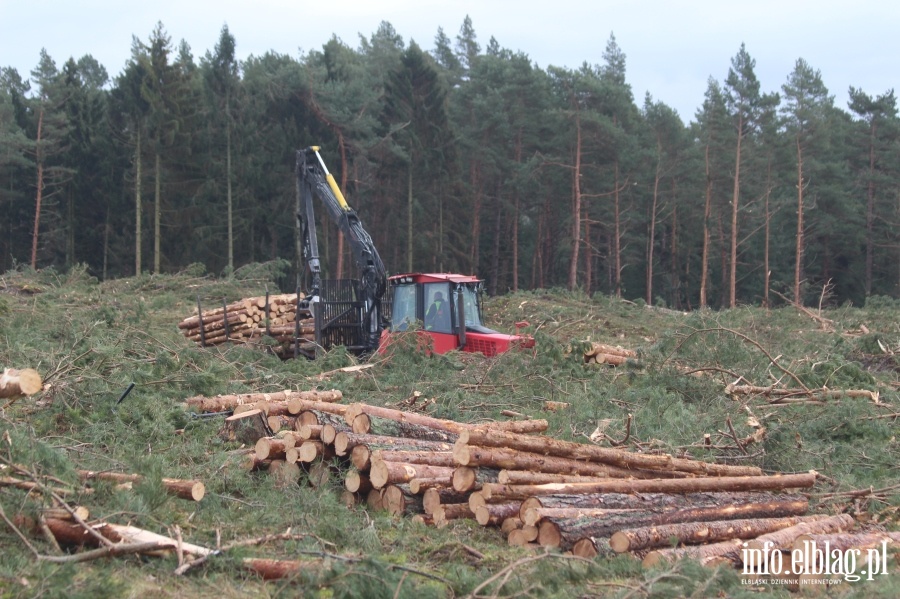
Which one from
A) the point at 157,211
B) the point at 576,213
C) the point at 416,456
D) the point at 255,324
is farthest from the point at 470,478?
the point at 157,211

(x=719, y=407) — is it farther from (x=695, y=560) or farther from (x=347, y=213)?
(x=347, y=213)

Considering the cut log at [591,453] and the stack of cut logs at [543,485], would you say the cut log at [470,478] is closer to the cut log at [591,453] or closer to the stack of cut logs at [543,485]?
the stack of cut logs at [543,485]

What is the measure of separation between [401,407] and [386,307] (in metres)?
6.71

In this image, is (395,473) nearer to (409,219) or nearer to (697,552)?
(697,552)

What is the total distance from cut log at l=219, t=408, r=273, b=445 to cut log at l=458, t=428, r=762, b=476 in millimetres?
2205

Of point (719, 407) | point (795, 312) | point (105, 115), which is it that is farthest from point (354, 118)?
point (719, 407)

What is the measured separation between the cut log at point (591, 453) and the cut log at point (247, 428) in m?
2.20

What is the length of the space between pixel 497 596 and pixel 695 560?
1.30m

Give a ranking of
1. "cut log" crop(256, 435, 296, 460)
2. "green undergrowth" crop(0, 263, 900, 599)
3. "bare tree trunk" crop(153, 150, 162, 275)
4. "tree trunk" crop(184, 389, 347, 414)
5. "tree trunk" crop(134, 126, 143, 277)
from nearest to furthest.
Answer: "green undergrowth" crop(0, 263, 900, 599) → "cut log" crop(256, 435, 296, 460) → "tree trunk" crop(184, 389, 347, 414) → "tree trunk" crop(134, 126, 143, 277) → "bare tree trunk" crop(153, 150, 162, 275)

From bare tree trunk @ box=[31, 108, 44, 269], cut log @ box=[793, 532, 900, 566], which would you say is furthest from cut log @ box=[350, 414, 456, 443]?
bare tree trunk @ box=[31, 108, 44, 269]

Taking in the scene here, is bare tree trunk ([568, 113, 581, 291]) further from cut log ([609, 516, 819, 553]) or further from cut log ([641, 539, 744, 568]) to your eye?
cut log ([641, 539, 744, 568])

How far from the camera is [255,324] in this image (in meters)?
17.9

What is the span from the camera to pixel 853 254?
153ft

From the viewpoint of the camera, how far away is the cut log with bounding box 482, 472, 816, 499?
6617mm
